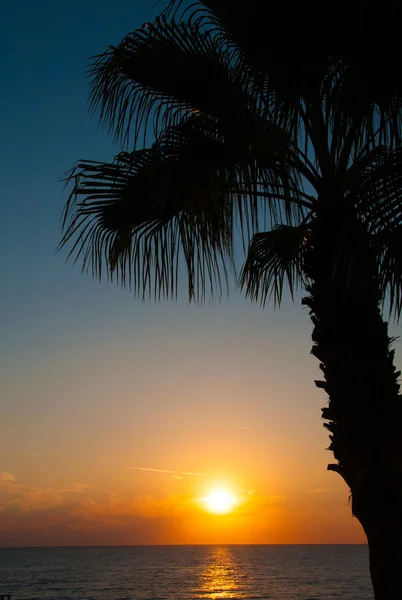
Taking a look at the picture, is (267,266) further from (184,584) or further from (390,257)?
(184,584)

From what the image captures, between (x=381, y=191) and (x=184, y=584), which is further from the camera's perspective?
(x=184, y=584)

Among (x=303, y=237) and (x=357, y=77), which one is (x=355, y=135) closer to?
(x=357, y=77)

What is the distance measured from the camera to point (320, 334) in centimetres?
466

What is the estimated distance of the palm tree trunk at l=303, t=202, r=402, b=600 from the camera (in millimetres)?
4133

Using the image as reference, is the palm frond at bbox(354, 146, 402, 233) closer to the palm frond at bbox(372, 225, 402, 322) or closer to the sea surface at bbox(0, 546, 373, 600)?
the palm frond at bbox(372, 225, 402, 322)

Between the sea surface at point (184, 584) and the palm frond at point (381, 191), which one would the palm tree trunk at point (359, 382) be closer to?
the palm frond at point (381, 191)

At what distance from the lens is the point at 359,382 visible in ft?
14.3

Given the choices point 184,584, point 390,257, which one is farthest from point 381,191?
point 184,584

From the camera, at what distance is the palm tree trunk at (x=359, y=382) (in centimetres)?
413

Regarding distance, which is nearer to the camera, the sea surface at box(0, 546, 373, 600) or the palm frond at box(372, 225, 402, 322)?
the palm frond at box(372, 225, 402, 322)

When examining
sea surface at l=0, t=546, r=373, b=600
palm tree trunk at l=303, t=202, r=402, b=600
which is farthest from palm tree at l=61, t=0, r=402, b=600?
sea surface at l=0, t=546, r=373, b=600

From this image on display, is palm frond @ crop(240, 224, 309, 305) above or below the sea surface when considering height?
above

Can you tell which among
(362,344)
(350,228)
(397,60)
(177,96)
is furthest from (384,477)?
(177,96)

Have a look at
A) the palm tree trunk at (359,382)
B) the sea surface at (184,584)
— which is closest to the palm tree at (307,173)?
the palm tree trunk at (359,382)
